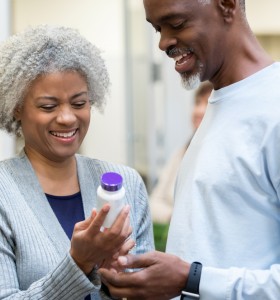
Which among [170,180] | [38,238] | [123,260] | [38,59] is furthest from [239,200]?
[170,180]

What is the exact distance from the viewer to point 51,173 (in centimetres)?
186

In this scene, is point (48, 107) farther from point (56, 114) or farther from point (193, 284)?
point (193, 284)

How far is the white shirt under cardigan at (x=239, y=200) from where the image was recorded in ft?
4.98

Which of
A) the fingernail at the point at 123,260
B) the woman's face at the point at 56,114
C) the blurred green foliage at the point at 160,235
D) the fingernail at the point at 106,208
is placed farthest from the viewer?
the blurred green foliage at the point at 160,235

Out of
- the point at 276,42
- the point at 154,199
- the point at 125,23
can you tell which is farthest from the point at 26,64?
the point at 276,42

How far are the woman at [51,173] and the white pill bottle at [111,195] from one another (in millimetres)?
111

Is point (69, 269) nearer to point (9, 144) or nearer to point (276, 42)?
point (9, 144)

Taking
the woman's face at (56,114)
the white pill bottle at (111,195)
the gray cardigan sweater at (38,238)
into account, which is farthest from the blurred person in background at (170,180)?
the white pill bottle at (111,195)

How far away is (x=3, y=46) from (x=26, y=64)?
11cm

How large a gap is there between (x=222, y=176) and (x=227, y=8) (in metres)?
0.42

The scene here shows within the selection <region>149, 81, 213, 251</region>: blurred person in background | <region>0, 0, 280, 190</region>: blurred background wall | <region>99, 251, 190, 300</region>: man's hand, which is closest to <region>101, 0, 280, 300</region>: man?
<region>99, 251, 190, 300</region>: man's hand

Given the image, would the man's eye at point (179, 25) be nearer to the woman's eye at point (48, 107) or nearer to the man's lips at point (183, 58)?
the man's lips at point (183, 58)

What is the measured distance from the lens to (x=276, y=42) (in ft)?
16.8

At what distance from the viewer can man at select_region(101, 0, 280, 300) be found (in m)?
1.52
